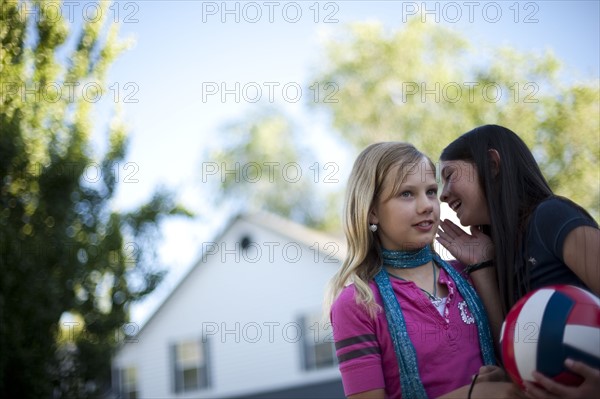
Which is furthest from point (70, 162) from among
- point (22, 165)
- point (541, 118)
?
point (541, 118)

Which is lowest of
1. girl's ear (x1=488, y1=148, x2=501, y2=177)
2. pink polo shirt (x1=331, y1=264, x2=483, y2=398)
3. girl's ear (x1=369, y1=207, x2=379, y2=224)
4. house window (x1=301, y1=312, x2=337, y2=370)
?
house window (x1=301, y1=312, x2=337, y2=370)

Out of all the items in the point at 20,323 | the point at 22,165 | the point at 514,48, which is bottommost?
the point at 20,323

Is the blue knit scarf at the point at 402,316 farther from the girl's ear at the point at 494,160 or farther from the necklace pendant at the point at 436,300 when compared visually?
the girl's ear at the point at 494,160

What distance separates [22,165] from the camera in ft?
32.7

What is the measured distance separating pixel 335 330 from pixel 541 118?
78.5 ft

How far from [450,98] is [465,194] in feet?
75.6

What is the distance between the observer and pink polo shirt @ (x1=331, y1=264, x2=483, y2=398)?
3023 mm

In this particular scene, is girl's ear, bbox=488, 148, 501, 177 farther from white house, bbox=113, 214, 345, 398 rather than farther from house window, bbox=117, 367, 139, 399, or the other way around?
house window, bbox=117, 367, 139, 399

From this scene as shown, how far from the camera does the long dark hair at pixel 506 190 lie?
10.3 ft

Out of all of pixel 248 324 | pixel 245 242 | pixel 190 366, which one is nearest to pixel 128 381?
pixel 190 366

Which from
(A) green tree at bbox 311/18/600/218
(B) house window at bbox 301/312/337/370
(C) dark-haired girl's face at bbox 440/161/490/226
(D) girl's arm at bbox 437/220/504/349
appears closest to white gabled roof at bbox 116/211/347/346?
(B) house window at bbox 301/312/337/370

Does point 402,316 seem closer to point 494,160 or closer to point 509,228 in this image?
point 509,228

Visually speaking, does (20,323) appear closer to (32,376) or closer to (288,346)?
(32,376)

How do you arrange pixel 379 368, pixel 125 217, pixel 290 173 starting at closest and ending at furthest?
1. pixel 379 368
2. pixel 125 217
3. pixel 290 173
